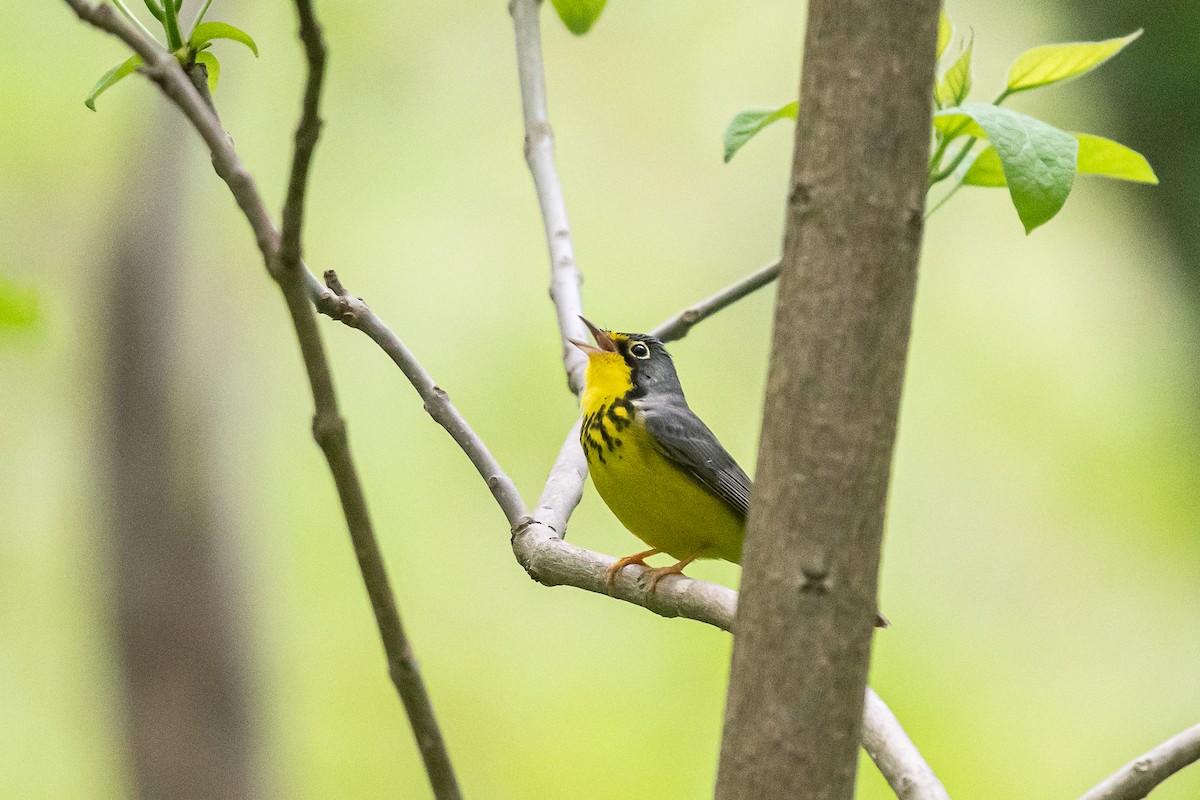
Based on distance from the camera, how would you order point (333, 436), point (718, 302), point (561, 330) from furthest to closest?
point (561, 330) < point (718, 302) < point (333, 436)

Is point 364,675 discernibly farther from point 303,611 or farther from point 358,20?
point 358,20

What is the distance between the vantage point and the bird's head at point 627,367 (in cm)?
387

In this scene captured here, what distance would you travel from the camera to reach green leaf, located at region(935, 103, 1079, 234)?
1.99m

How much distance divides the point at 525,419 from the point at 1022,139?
6940mm

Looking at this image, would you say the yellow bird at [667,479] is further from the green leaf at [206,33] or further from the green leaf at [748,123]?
A: the green leaf at [206,33]

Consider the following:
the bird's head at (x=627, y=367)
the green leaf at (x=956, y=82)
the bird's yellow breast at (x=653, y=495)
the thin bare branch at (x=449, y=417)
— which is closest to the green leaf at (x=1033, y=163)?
the green leaf at (x=956, y=82)

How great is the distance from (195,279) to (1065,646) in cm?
747

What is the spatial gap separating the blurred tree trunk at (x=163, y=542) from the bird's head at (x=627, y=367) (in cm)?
507

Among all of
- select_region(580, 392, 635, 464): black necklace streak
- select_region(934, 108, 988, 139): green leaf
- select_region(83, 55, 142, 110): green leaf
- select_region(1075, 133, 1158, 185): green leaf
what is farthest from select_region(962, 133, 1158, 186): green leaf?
select_region(83, 55, 142, 110): green leaf

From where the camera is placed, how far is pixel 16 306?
2121mm

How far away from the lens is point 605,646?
31.5 ft

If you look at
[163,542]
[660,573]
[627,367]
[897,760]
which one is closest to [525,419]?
[163,542]

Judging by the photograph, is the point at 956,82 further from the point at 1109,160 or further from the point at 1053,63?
the point at 1109,160

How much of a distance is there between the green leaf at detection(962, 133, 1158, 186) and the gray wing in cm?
119
